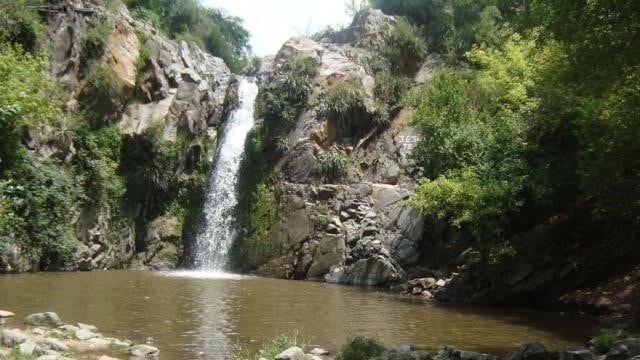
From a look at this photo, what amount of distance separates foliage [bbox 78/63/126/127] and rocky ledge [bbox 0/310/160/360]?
17518mm

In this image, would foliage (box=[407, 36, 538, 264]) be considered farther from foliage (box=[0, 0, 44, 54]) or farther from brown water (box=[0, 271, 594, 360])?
foliage (box=[0, 0, 44, 54])

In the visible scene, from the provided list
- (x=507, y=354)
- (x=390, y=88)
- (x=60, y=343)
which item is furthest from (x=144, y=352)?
(x=390, y=88)

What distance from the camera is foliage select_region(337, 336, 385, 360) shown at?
31.9ft

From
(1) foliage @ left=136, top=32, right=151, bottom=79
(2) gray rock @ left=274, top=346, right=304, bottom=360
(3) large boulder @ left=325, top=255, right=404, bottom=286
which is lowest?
(2) gray rock @ left=274, top=346, right=304, bottom=360

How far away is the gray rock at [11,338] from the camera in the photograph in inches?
379

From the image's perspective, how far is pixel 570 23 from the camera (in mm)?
11125

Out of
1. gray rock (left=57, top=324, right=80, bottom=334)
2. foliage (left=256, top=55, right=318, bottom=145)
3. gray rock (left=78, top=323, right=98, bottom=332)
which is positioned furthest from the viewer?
foliage (left=256, top=55, right=318, bottom=145)

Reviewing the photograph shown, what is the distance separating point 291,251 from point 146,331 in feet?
50.9

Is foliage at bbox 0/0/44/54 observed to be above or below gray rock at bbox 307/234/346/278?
above

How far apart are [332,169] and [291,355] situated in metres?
20.5

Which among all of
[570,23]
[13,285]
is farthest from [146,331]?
[570,23]

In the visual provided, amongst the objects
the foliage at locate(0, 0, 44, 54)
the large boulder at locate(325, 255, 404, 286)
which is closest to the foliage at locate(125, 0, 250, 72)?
the foliage at locate(0, 0, 44, 54)

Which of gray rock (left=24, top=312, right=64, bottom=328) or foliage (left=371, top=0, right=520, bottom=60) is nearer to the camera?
gray rock (left=24, top=312, right=64, bottom=328)

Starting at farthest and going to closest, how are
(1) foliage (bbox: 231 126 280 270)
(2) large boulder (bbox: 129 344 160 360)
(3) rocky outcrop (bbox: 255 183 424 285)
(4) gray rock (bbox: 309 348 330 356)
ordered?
(1) foliage (bbox: 231 126 280 270) < (3) rocky outcrop (bbox: 255 183 424 285) < (4) gray rock (bbox: 309 348 330 356) < (2) large boulder (bbox: 129 344 160 360)
